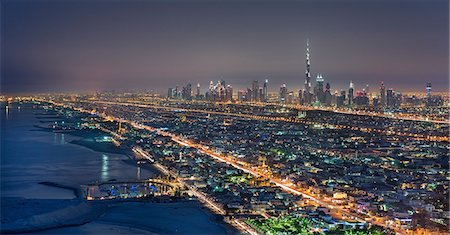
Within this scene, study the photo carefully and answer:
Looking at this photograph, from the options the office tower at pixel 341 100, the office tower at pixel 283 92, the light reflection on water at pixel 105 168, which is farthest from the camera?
the office tower at pixel 283 92

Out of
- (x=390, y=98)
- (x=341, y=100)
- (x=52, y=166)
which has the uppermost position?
(x=390, y=98)

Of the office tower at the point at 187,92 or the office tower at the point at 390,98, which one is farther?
the office tower at the point at 187,92

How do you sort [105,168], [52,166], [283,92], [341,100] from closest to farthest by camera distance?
[105,168], [52,166], [341,100], [283,92]

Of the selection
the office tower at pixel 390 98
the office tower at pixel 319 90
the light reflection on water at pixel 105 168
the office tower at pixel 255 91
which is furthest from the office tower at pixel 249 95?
the light reflection on water at pixel 105 168

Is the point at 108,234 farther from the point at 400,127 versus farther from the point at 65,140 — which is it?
the point at 400,127

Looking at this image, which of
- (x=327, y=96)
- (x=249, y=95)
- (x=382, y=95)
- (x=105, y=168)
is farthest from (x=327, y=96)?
(x=105, y=168)

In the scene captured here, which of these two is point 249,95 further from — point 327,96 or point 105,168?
point 105,168

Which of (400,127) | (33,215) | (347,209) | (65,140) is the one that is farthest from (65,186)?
(400,127)

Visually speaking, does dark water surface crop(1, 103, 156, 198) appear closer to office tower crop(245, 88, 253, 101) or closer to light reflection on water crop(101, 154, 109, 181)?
light reflection on water crop(101, 154, 109, 181)

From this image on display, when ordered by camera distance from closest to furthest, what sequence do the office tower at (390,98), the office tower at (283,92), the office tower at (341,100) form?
the office tower at (341,100) < the office tower at (390,98) < the office tower at (283,92)

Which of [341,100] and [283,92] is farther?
[283,92]

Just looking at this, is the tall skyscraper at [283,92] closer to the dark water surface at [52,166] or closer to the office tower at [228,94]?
the office tower at [228,94]
